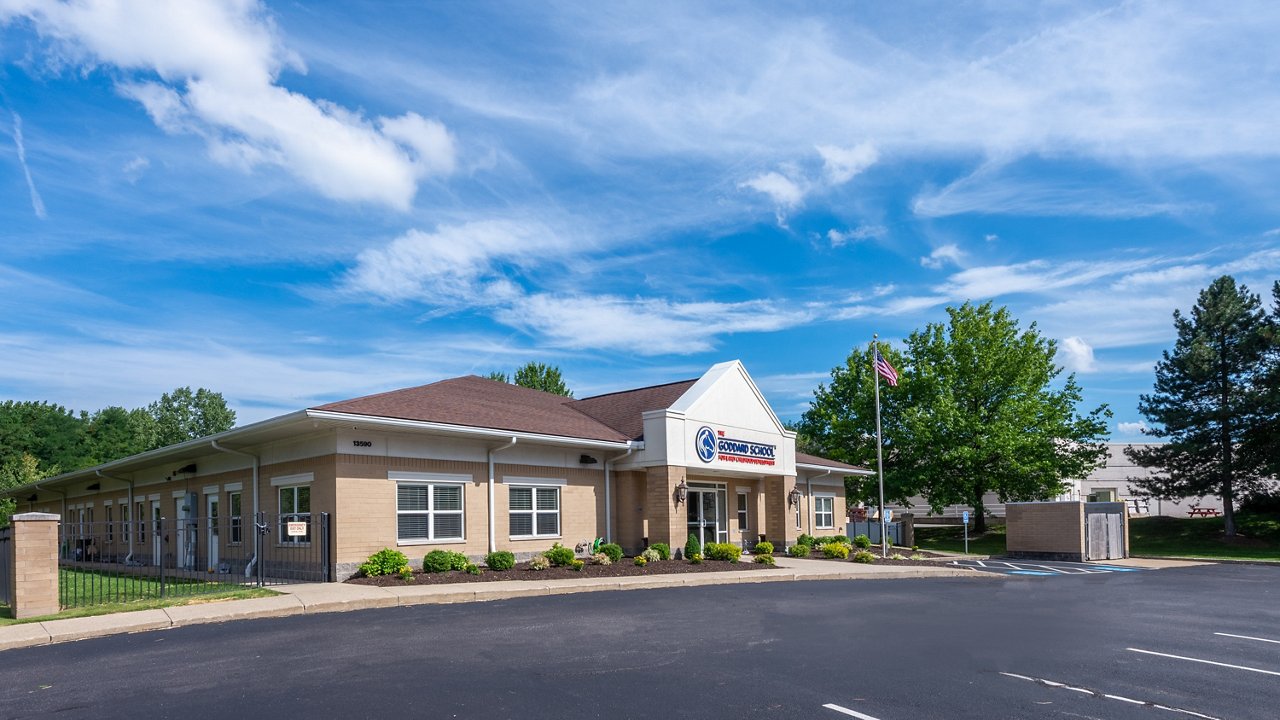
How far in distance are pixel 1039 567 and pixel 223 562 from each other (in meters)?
25.3

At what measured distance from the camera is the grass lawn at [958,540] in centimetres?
4197

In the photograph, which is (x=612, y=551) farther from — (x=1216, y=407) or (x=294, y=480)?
(x=1216, y=407)

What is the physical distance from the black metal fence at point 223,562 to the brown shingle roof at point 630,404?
10.5 meters

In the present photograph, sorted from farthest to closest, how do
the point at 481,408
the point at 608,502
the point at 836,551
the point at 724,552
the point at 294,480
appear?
the point at 836,551 < the point at 608,502 < the point at 724,552 < the point at 481,408 < the point at 294,480

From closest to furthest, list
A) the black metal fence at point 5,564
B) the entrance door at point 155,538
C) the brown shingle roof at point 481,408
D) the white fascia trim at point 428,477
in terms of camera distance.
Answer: the black metal fence at point 5,564 → the white fascia trim at point 428,477 → the brown shingle roof at point 481,408 → the entrance door at point 155,538

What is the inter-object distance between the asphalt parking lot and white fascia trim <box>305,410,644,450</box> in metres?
5.02

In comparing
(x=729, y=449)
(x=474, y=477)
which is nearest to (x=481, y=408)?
(x=474, y=477)

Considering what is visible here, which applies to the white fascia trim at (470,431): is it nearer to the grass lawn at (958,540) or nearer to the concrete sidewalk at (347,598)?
the concrete sidewalk at (347,598)

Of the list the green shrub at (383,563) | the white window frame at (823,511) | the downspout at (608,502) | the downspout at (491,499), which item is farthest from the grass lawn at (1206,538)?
the green shrub at (383,563)

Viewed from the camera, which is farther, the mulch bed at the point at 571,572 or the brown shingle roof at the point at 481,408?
the brown shingle roof at the point at 481,408

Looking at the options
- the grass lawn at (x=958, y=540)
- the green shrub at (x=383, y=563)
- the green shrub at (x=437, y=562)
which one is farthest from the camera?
the grass lawn at (x=958, y=540)

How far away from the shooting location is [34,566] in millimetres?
14320

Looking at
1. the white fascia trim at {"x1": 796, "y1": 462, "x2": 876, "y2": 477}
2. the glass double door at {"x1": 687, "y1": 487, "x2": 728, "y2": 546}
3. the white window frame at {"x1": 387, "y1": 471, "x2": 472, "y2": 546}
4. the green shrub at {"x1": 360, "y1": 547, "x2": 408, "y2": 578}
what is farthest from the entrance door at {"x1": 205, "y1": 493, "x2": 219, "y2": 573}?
the white fascia trim at {"x1": 796, "y1": 462, "x2": 876, "y2": 477}

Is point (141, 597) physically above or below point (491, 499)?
below
